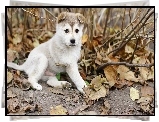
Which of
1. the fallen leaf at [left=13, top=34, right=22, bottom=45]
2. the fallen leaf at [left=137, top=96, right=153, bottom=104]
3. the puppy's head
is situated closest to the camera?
the puppy's head

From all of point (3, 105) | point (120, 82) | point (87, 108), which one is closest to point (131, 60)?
point (120, 82)

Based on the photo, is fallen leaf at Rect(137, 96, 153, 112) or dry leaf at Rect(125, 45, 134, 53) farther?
dry leaf at Rect(125, 45, 134, 53)

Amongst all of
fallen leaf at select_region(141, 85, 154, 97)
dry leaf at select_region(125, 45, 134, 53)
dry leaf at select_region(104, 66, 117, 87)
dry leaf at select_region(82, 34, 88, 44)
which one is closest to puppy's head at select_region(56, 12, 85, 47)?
dry leaf at select_region(82, 34, 88, 44)

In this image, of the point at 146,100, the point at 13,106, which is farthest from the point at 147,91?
the point at 13,106

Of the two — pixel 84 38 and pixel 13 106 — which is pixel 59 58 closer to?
pixel 84 38

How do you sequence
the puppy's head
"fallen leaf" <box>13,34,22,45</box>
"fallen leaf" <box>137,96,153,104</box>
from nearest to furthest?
the puppy's head, "fallen leaf" <box>137,96,153,104</box>, "fallen leaf" <box>13,34,22,45</box>

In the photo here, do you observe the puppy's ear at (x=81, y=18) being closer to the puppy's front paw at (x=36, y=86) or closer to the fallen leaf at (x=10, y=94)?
the puppy's front paw at (x=36, y=86)

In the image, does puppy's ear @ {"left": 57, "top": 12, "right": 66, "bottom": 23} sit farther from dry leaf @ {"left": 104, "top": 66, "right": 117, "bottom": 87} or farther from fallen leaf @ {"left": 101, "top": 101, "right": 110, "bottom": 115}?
fallen leaf @ {"left": 101, "top": 101, "right": 110, "bottom": 115}

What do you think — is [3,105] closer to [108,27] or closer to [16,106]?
[16,106]
